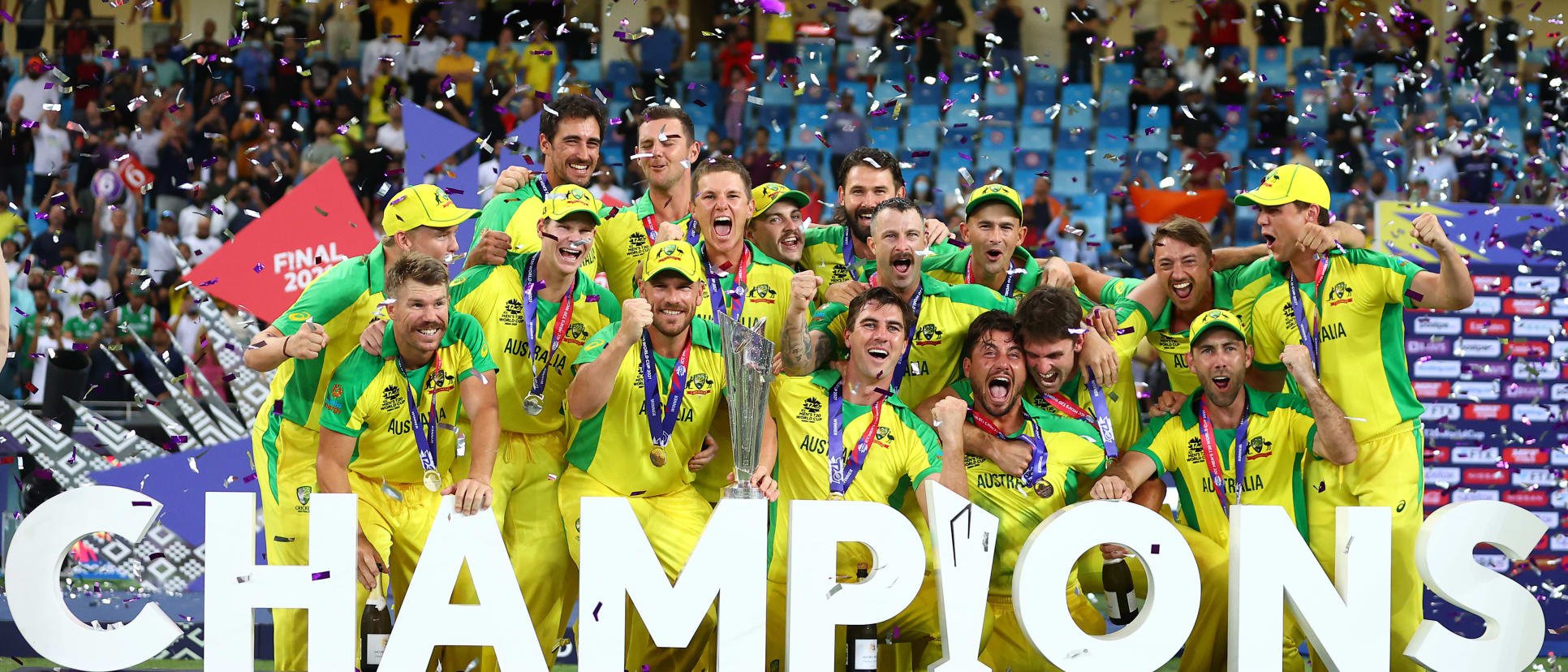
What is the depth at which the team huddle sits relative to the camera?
545 centimetres

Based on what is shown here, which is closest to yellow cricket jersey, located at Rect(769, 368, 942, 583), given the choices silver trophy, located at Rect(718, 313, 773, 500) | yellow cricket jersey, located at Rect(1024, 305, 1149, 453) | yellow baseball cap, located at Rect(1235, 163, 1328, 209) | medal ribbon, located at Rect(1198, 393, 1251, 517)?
silver trophy, located at Rect(718, 313, 773, 500)

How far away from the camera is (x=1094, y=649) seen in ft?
16.6

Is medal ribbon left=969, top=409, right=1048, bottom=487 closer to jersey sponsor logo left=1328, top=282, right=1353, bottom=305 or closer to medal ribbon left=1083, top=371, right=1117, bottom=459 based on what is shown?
medal ribbon left=1083, top=371, right=1117, bottom=459

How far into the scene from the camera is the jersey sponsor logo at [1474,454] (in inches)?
336

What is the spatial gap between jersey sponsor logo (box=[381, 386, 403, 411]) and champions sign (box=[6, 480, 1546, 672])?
2.07 feet

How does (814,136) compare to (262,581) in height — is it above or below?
above

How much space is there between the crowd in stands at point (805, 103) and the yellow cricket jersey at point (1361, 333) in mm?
4341

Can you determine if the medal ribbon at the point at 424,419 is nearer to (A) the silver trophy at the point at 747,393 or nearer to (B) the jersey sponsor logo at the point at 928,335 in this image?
(A) the silver trophy at the point at 747,393

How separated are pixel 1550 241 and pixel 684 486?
18.4 feet

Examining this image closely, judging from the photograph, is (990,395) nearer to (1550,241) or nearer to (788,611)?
(788,611)

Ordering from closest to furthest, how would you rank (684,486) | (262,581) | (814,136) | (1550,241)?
(262,581)
(684,486)
(1550,241)
(814,136)

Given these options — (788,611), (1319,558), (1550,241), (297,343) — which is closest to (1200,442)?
(1319,558)

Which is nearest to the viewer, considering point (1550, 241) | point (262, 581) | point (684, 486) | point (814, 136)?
point (262, 581)

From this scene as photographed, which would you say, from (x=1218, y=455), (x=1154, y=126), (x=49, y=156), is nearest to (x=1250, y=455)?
(x=1218, y=455)
